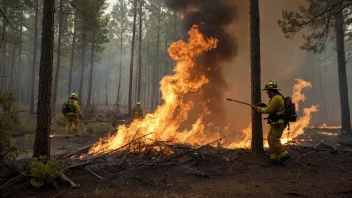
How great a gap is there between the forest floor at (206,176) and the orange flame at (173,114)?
1799mm

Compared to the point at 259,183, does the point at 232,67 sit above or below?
above

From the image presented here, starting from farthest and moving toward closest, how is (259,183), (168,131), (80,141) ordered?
(80,141), (168,131), (259,183)

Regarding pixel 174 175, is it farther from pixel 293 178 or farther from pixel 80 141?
pixel 80 141

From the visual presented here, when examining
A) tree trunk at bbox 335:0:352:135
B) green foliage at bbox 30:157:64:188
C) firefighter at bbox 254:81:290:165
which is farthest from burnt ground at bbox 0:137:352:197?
tree trunk at bbox 335:0:352:135

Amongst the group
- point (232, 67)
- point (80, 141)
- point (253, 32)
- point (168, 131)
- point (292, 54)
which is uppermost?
point (292, 54)

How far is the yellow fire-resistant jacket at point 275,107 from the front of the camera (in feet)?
20.1

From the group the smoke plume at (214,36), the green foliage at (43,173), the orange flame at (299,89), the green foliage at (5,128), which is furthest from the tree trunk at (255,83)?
the smoke plume at (214,36)

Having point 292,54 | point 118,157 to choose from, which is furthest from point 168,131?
point 292,54

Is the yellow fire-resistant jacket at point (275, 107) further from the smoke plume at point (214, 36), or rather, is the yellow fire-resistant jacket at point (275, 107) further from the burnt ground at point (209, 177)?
the smoke plume at point (214, 36)

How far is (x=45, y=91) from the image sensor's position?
5.49 m

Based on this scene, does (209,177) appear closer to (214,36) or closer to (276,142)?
(276,142)

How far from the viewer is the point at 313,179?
529 cm

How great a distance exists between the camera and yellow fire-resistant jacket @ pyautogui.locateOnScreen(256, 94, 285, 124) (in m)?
6.11

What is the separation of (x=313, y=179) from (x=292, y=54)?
26375 mm
